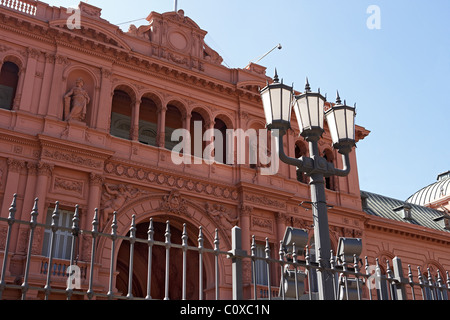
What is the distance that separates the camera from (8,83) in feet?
66.7

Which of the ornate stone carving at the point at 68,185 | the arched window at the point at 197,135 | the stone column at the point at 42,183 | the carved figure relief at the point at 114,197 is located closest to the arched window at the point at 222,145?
the arched window at the point at 197,135

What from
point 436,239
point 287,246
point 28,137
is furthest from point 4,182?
point 436,239

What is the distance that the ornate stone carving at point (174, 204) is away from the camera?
64.5ft

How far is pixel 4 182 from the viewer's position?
17.2m

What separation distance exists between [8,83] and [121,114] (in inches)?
182

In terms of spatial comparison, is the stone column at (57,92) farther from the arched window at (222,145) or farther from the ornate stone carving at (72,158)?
the arched window at (222,145)

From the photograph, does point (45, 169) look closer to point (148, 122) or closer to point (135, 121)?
point (135, 121)

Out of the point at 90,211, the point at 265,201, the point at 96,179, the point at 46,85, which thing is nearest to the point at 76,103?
the point at 46,85

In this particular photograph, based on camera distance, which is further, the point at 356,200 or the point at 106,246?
the point at 356,200

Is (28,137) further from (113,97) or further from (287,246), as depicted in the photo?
(287,246)

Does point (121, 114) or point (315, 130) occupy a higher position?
point (121, 114)

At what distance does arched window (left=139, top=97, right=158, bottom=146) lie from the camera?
74.9 ft

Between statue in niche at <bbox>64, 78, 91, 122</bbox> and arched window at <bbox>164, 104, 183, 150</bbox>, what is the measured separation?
426 centimetres

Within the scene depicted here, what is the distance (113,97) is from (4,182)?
6.46 metres
